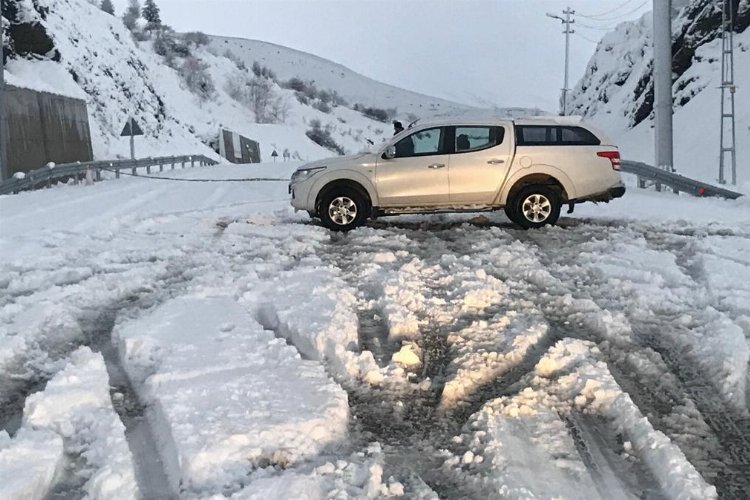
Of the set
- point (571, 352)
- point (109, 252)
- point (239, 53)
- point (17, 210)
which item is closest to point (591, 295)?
point (571, 352)

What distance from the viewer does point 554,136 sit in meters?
10.9

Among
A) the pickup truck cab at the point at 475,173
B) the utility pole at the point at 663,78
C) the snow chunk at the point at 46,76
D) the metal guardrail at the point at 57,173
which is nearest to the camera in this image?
the pickup truck cab at the point at 475,173

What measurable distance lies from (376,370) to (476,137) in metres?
6.76

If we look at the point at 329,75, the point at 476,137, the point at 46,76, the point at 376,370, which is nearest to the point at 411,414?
the point at 376,370

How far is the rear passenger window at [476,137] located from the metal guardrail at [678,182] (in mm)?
6092

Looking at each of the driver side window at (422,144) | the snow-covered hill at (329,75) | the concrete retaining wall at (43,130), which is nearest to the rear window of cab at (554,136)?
the driver side window at (422,144)

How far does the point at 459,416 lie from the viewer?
14.1 feet

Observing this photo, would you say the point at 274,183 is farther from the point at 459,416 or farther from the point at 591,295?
the point at 459,416

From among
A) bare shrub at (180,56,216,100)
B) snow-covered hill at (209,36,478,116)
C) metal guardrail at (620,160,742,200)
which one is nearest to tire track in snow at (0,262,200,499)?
metal guardrail at (620,160,742,200)

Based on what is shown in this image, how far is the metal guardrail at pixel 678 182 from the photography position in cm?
1427

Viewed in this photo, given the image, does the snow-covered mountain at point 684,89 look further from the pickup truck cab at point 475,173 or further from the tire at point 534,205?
the tire at point 534,205

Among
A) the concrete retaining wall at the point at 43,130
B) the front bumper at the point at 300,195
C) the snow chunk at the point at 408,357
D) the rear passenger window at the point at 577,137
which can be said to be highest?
the concrete retaining wall at the point at 43,130

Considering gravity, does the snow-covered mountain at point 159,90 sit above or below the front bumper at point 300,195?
above

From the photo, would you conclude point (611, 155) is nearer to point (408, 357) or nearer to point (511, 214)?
point (511, 214)
